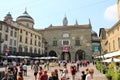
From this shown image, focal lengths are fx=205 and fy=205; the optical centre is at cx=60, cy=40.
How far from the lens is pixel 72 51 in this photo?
69688 millimetres

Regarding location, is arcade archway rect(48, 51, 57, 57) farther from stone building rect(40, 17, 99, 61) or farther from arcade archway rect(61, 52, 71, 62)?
arcade archway rect(61, 52, 71, 62)

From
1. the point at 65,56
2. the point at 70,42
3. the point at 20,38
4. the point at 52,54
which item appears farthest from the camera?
the point at 65,56

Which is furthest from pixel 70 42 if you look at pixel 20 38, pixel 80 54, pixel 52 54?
pixel 20 38

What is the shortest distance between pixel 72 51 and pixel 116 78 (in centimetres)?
5539

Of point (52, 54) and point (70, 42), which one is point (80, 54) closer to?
point (70, 42)

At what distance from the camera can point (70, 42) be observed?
70688 mm

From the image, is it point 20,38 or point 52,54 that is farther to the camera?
point 52,54

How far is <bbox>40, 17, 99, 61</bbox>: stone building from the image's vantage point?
227 feet

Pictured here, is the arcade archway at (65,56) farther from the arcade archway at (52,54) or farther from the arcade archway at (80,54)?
the arcade archway at (80,54)

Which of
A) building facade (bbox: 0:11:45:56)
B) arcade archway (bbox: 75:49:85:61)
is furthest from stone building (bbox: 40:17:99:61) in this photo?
building facade (bbox: 0:11:45:56)

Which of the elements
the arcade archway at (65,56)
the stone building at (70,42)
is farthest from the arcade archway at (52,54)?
the arcade archway at (65,56)

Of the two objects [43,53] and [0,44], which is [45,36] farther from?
[0,44]

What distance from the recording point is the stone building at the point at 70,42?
2725 inches

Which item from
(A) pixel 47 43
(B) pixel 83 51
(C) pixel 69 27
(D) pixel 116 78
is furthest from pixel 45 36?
(D) pixel 116 78
